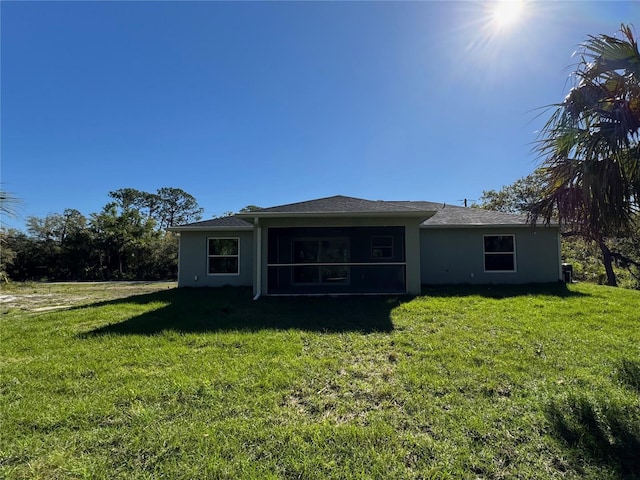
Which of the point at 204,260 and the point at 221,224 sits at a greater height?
the point at 221,224

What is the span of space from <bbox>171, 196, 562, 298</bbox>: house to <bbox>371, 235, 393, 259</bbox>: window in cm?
4

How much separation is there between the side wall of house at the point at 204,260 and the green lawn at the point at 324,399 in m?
6.27

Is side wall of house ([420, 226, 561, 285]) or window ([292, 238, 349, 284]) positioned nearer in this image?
side wall of house ([420, 226, 561, 285])

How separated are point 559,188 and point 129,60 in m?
10.9

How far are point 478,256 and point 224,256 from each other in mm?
9732

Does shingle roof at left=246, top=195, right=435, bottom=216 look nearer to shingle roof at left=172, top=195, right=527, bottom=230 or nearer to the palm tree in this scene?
shingle roof at left=172, top=195, right=527, bottom=230

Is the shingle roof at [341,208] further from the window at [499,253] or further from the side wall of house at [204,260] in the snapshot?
the window at [499,253]

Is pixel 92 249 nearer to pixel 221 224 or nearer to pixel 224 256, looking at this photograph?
pixel 221 224

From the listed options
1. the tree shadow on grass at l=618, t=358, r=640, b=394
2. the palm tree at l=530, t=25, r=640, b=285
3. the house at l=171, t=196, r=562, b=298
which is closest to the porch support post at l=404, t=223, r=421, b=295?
the house at l=171, t=196, r=562, b=298

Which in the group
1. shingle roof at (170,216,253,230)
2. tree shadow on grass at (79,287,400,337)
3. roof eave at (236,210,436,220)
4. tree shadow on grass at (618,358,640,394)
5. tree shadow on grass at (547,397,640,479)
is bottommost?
tree shadow on grass at (547,397,640,479)

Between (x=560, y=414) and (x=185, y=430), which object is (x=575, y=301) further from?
(x=185, y=430)

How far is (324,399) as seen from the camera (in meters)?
3.39

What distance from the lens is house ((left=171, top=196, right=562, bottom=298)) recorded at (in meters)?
9.80

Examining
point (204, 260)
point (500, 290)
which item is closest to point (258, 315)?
point (204, 260)
